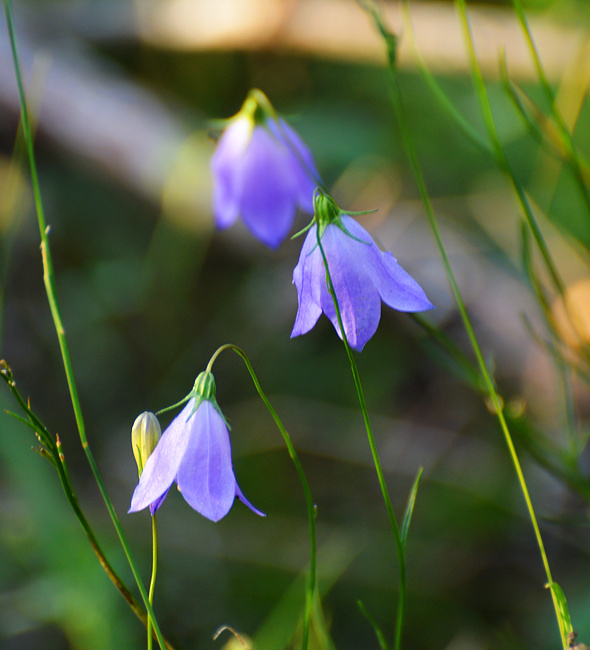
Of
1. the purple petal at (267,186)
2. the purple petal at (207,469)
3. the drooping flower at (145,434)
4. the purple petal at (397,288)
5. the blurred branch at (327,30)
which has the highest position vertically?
the blurred branch at (327,30)

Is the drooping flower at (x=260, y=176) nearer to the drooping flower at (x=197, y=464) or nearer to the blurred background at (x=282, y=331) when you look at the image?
the blurred background at (x=282, y=331)

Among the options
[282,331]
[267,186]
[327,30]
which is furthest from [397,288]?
[327,30]

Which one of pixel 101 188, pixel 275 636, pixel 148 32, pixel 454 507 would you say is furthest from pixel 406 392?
pixel 148 32

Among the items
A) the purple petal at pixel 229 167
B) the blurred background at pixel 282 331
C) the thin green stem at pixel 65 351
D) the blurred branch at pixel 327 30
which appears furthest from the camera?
the blurred branch at pixel 327 30

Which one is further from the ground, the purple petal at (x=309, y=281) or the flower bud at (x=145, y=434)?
the purple petal at (x=309, y=281)

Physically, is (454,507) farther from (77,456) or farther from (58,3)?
(58,3)

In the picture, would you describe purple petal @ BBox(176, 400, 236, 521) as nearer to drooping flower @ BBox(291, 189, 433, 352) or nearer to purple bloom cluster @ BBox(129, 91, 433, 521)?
purple bloom cluster @ BBox(129, 91, 433, 521)

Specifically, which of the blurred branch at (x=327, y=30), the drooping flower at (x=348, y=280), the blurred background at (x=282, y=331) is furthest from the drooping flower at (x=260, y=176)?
the blurred branch at (x=327, y=30)
